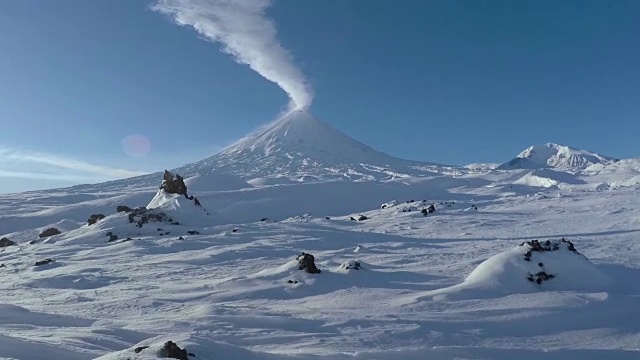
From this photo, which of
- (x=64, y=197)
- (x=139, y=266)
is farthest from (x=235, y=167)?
(x=139, y=266)

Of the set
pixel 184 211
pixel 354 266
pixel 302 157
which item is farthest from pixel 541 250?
pixel 302 157

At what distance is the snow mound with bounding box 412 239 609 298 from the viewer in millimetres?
10461

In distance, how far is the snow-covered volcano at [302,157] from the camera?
4311 inches

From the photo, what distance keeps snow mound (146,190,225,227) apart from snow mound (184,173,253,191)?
31.3m

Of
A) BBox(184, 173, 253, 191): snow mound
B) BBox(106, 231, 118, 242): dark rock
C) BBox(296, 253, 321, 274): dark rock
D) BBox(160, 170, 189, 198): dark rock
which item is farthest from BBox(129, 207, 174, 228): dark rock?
BBox(184, 173, 253, 191): snow mound

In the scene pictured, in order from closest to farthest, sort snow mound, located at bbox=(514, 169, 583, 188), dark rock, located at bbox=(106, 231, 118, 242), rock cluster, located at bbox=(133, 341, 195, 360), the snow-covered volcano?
rock cluster, located at bbox=(133, 341, 195, 360)
dark rock, located at bbox=(106, 231, 118, 242)
snow mound, located at bbox=(514, 169, 583, 188)
the snow-covered volcano

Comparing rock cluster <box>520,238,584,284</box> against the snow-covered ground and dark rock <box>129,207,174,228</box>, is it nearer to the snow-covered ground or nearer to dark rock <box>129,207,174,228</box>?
the snow-covered ground

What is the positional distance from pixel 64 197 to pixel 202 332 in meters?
86.2

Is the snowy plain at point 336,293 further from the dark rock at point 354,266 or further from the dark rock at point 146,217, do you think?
the dark rock at point 146,217

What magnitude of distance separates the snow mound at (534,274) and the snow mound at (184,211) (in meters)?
22.2

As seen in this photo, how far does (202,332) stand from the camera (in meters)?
7.94

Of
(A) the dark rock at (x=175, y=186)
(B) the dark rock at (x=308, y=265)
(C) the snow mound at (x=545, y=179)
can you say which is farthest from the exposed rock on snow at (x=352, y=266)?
(C) the snow mound at (x=545, y=179)

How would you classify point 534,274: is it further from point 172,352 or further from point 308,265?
point 172,352

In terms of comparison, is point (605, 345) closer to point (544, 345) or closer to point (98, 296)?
point (544, 345)
